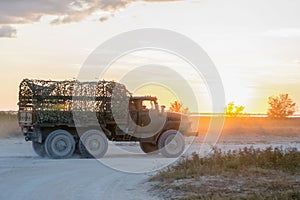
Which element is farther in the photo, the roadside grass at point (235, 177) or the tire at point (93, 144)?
the tire at point (93, 144)

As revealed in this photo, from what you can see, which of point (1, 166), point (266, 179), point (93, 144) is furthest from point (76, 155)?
point (266, 179)

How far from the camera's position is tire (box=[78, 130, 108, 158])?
83.8ft

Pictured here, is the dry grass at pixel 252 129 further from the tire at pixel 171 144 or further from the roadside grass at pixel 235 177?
the roadside grass at pixel 235 177

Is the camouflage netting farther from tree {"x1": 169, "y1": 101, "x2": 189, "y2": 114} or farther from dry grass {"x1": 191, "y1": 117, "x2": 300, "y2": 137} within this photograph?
dry grass {"x1": 191, "y1": 117, "x2": 300, "y2": 137}

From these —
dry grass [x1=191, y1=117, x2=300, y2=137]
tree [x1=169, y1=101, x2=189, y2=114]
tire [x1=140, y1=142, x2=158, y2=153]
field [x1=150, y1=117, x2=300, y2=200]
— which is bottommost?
field [x1=150, y1=117, x2=300, y2=200]

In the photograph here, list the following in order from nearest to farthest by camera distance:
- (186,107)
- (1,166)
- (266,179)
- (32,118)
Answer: (266,179)
(1,166)
(32,118)
(186,107)

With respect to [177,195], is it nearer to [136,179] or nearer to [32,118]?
[136,179]

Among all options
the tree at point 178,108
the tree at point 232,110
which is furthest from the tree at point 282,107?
the tree at point 178,108

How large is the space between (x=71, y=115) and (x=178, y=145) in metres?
4.73

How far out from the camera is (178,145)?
2642 cm

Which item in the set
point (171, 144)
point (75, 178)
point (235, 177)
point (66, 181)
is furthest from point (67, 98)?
point (235, 177)

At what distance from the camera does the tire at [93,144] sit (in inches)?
1006

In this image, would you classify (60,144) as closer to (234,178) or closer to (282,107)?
(234,178)

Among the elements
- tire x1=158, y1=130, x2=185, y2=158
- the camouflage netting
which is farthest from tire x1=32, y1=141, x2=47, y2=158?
tire x1=158, y1=130, x2=185, y2=158
